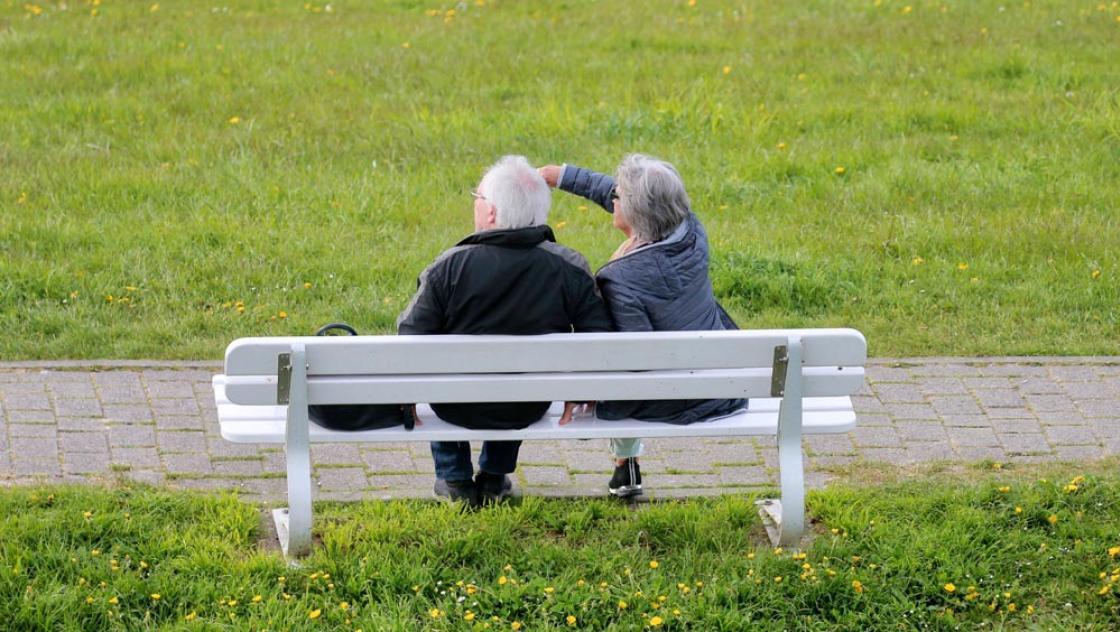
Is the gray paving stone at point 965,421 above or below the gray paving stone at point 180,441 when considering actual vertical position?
below

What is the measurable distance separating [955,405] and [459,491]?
235cm

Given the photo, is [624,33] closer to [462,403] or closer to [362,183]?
[362,183]

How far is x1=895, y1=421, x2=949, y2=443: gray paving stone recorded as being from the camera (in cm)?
591

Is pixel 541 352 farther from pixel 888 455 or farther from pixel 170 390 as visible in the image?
pixel 170 390

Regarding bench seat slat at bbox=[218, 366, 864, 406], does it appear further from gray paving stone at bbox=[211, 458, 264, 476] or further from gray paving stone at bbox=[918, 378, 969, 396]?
gray paving stone at bbox=[918, 378, 969, 396]

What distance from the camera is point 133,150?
9.61 m

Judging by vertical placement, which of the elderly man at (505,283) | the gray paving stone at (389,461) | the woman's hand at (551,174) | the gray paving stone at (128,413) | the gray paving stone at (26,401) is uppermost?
the woman's hand at (551,174)

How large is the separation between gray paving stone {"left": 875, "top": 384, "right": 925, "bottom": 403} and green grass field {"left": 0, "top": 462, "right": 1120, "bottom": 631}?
1200mm

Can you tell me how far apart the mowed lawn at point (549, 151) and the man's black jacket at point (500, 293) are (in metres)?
2.30

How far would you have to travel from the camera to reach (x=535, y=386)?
455 cm

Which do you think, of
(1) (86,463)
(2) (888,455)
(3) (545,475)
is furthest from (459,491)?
(2) (888,455)

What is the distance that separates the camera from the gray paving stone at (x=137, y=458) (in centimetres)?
546

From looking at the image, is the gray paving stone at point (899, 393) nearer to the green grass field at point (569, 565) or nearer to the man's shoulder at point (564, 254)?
the green grass field at point (569, 565)

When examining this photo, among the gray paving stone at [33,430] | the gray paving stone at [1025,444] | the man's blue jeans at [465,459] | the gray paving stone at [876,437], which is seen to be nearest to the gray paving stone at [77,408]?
the gray paving stone at [33,430]
